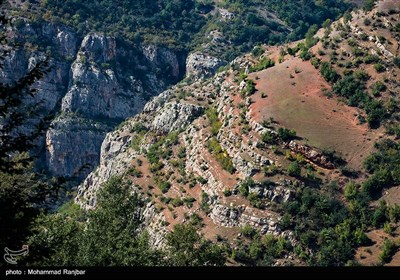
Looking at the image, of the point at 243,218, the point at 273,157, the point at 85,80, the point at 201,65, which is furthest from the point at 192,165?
the point at 201,65

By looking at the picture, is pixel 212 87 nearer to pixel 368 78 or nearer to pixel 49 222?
pixel 368 78

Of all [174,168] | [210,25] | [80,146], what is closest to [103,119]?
[80,146]

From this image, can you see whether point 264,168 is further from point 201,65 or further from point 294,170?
point 201,65

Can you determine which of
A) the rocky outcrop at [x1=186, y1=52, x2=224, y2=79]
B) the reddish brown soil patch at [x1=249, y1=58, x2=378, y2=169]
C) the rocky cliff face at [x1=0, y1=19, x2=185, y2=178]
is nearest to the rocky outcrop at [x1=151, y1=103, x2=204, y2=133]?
the reddish brown soil patch at [x1=249, y1=58, x2=378, y2=169]

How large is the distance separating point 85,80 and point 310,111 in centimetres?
8014

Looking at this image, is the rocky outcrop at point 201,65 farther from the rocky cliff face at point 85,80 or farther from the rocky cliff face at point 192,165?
the rocky cliff face at point 192,165

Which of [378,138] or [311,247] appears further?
[378,138]

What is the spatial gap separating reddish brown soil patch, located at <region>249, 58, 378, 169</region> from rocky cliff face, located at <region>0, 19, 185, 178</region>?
2363 inches

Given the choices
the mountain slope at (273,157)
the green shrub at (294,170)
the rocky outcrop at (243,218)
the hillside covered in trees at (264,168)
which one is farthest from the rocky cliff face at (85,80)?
the green shrub at (294,170)

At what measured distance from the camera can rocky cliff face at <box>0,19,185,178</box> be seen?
15162 cm

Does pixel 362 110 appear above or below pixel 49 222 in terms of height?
below

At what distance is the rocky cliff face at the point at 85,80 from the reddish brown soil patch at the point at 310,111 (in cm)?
6003

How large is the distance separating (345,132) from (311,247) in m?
21.1

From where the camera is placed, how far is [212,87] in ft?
397
